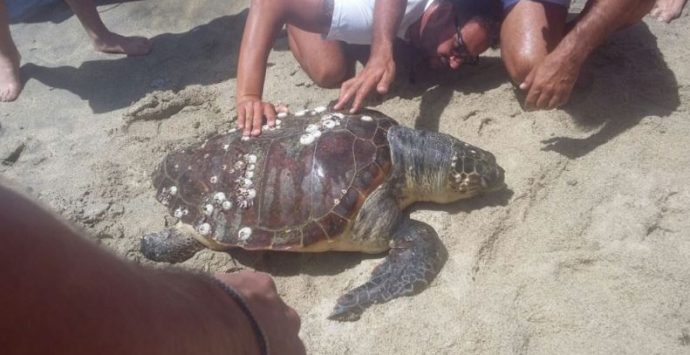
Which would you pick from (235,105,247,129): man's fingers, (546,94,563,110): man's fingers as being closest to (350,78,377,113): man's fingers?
(235,105,247,129): man's fingers

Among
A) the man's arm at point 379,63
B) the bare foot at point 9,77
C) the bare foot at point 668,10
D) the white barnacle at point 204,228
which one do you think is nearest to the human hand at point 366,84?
the man's arm at point 379,63

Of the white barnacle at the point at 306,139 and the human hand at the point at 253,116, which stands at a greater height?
the white barnacle at the point at 306,139

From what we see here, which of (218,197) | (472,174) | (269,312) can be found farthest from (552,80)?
(269,312)

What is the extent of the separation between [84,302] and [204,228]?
3.97ft

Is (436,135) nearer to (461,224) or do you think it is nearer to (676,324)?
(461,224)

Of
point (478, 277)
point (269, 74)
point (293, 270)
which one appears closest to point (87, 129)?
point (269, 74)

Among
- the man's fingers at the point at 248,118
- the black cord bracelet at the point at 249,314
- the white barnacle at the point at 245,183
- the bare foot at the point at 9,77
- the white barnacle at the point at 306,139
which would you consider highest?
the black cord bracelet at the point at 249,314

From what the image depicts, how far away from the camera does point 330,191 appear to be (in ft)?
5.41

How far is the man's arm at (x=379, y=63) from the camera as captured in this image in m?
1.88

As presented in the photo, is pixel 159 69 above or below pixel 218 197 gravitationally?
below

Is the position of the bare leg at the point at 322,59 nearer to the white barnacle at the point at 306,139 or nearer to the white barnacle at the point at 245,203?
the white barnacle at the point at 306,139

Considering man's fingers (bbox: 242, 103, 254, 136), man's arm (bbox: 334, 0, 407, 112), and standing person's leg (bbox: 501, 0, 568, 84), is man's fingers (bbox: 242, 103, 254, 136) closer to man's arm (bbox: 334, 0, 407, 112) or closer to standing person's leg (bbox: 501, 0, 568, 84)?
man's arm (bbox: 334, 0, 407, 112)

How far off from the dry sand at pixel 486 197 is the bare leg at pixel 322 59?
2.7 inches

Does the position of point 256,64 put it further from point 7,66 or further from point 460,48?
point 7,66
